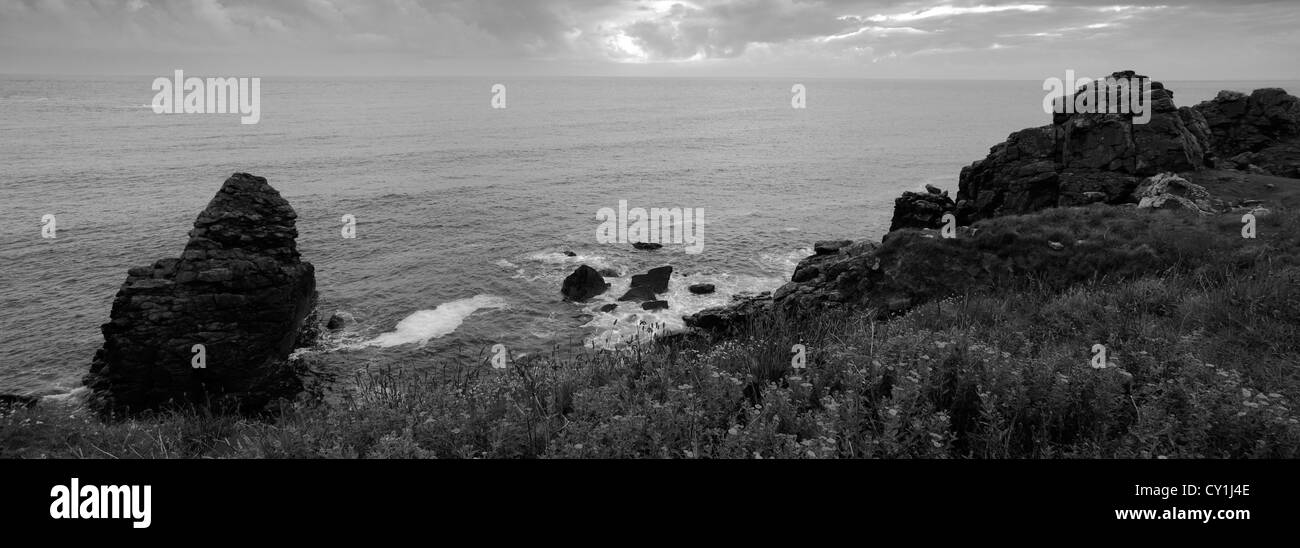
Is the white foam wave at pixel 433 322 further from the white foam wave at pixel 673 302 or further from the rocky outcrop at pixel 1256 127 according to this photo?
the rocky outcrop at pixel 1256 127

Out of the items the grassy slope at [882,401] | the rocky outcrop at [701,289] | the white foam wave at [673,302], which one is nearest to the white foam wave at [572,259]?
the white foam wave at [673,302]

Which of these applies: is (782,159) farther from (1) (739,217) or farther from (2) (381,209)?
(2) (381,209)

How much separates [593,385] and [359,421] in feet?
8.93

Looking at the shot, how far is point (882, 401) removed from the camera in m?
5.89

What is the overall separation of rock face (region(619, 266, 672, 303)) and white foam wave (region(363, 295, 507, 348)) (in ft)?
24.9

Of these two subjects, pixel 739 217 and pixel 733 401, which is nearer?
pixel 733 401

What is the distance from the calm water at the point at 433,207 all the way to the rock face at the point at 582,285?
994mm

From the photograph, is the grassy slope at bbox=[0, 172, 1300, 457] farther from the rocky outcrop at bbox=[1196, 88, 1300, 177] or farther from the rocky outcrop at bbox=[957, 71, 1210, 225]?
the rocky outcrop at bbox=[1196, 88, 1300, 177]

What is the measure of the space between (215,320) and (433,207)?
33.7m

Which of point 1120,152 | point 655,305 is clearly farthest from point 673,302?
point 1120,152

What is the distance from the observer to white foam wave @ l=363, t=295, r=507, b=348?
1307 inches

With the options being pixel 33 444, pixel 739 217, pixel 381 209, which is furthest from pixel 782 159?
pixel 33 444

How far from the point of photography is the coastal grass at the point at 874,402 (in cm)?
564
